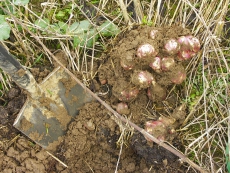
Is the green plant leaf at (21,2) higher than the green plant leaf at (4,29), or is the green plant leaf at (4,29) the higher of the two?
the green plant leaf at (21,2)

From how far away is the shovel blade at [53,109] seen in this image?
2.29 meters

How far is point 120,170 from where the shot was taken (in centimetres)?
239

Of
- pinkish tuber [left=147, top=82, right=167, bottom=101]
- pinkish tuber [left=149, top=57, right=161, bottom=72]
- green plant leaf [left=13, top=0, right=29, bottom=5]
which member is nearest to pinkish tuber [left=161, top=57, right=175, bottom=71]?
pinkish tuber [left=149, top=57, right=161, bottom=72]

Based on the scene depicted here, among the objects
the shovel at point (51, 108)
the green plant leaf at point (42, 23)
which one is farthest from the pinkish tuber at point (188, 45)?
the green plant leaf at point (42, 23)

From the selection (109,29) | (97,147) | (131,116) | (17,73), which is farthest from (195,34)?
(17,73)

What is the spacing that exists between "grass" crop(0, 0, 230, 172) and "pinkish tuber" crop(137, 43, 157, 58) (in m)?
0.31

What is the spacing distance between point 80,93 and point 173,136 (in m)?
0.82

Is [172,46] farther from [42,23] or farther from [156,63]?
[42,23]

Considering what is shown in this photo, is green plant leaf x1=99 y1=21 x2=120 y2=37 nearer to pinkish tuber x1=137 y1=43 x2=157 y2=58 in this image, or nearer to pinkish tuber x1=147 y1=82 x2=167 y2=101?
pinkish tuber x1=137 y1=43 x2=157 y2=58

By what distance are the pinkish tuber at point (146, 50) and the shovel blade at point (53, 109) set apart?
0.62 meters

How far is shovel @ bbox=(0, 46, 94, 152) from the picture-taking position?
2260mm

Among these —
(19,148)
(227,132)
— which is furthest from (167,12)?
(19,148)

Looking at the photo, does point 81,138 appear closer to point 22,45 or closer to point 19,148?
point 19,148

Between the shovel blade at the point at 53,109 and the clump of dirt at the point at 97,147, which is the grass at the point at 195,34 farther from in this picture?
the clump of dirt at the point at 97,147
